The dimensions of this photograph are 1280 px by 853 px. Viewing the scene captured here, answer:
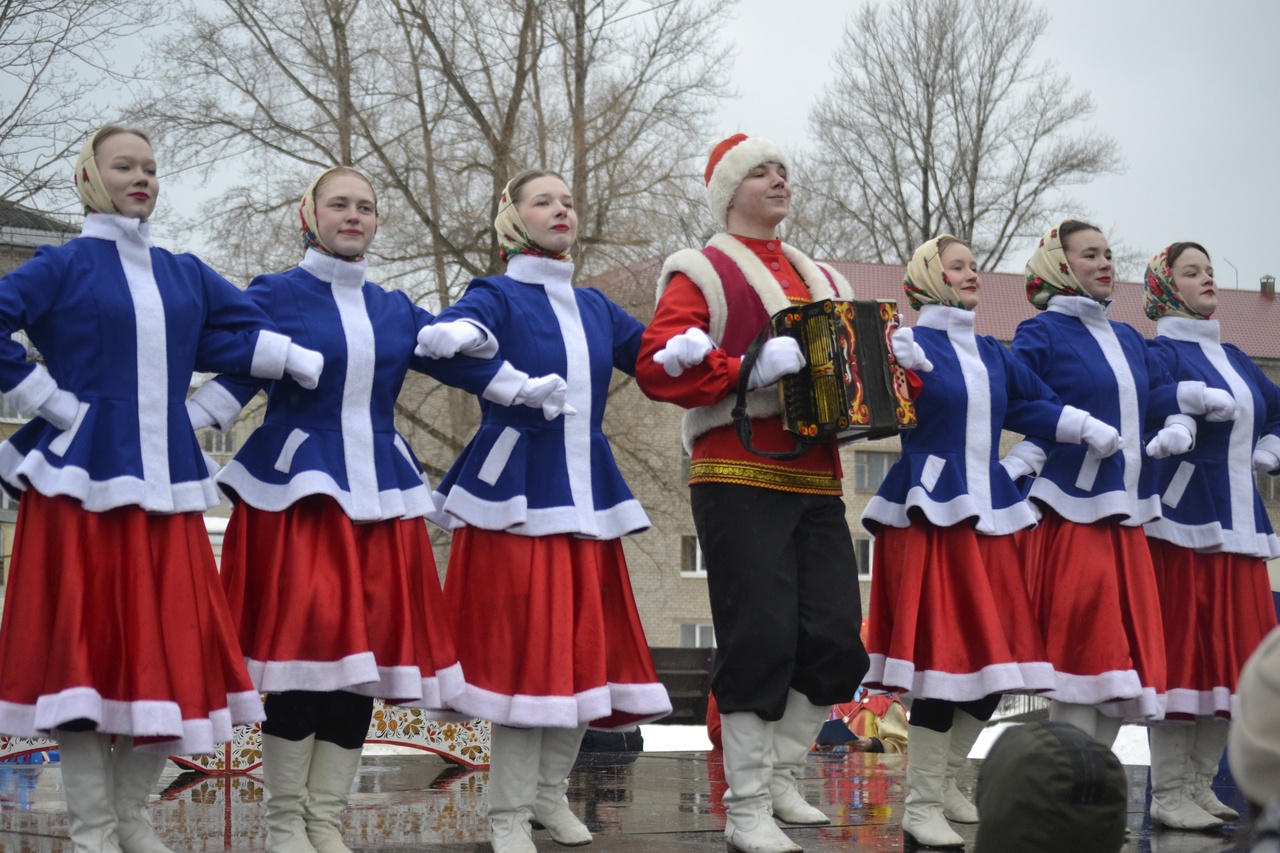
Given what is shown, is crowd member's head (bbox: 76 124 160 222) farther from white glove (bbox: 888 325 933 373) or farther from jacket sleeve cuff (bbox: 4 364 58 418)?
white glove (bbox: 888 325 933 373)

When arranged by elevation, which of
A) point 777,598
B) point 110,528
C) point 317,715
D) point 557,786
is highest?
point 110,528

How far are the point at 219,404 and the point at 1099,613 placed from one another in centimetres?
307

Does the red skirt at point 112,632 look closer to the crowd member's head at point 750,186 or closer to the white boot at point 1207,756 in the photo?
the crowd member's head at point 750,186

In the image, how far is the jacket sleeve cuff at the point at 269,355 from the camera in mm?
4664

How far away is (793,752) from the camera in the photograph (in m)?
5.26

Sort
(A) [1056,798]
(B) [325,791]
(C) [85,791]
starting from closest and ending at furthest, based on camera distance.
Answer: (A) [1056,798], (C) [85,791], (B) [325,791]

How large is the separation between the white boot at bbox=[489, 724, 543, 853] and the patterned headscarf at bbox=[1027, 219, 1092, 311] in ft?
9.16

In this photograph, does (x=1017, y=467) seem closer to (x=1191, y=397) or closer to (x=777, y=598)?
(x=1191, y=397)

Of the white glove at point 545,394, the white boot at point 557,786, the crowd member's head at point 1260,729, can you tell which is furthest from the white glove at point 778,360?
the crowd member's head at point 1260,729

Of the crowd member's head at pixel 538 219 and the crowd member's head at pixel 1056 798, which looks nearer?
the crowd member's head at pixel 1056 798

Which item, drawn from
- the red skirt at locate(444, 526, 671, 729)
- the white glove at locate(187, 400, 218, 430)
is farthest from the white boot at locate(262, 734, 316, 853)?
the white glove at locate(187, 400, 218, 430)

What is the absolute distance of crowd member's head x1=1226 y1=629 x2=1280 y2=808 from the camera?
69.6 inches

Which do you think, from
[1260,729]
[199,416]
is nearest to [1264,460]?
[199,416]

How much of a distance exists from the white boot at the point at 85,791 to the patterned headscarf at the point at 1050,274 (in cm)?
391
